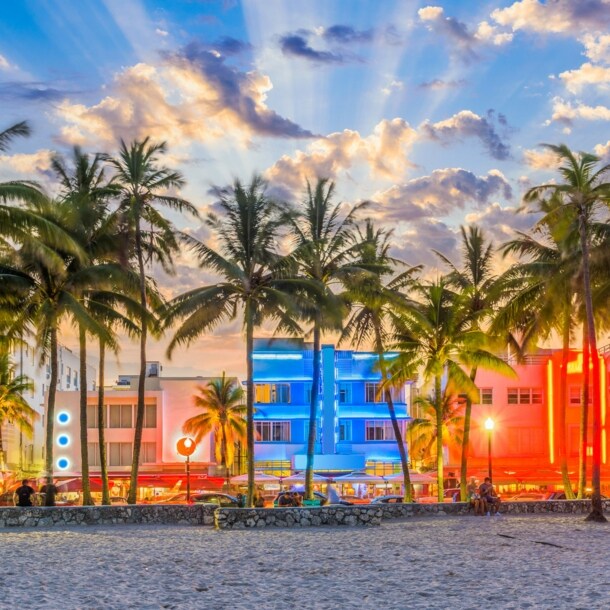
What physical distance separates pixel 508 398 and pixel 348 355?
1101cm

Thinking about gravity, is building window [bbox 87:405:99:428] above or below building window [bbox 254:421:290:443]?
above

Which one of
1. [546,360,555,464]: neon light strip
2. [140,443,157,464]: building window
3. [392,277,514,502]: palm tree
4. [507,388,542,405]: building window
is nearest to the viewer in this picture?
[392,277,514,502]: palm tree

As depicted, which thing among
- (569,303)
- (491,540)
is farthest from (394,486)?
(491,540)

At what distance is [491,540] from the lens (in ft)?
92.4

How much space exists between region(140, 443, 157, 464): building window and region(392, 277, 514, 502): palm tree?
3394cm

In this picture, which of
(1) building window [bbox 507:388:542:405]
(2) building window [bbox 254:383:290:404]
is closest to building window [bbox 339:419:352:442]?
(2) building window [bbox 254:383:290:404]

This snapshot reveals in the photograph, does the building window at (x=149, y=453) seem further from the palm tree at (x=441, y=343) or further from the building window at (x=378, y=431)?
the palm tree at (x=441, y=343)

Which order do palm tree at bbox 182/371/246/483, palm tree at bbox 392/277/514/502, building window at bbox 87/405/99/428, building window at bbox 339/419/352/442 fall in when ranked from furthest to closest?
building window at bbox 87/405/99/428, palm tree at bbox 182/371/246/483, building window at bbox 339/419/352/442, palm tree at bbox 392/277/514/502

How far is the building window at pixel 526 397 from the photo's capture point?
7262 centimetres

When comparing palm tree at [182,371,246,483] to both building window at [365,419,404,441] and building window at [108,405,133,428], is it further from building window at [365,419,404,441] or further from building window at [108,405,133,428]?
building window at [365,419,404,441]

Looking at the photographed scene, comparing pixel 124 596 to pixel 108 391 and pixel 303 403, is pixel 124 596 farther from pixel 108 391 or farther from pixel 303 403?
pixel 108 391

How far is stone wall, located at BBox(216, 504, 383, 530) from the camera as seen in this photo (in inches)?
1316

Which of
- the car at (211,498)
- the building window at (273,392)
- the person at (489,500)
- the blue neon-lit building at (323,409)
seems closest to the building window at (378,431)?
the blue neon-lit building at (323,409)

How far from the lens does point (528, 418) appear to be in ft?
237
